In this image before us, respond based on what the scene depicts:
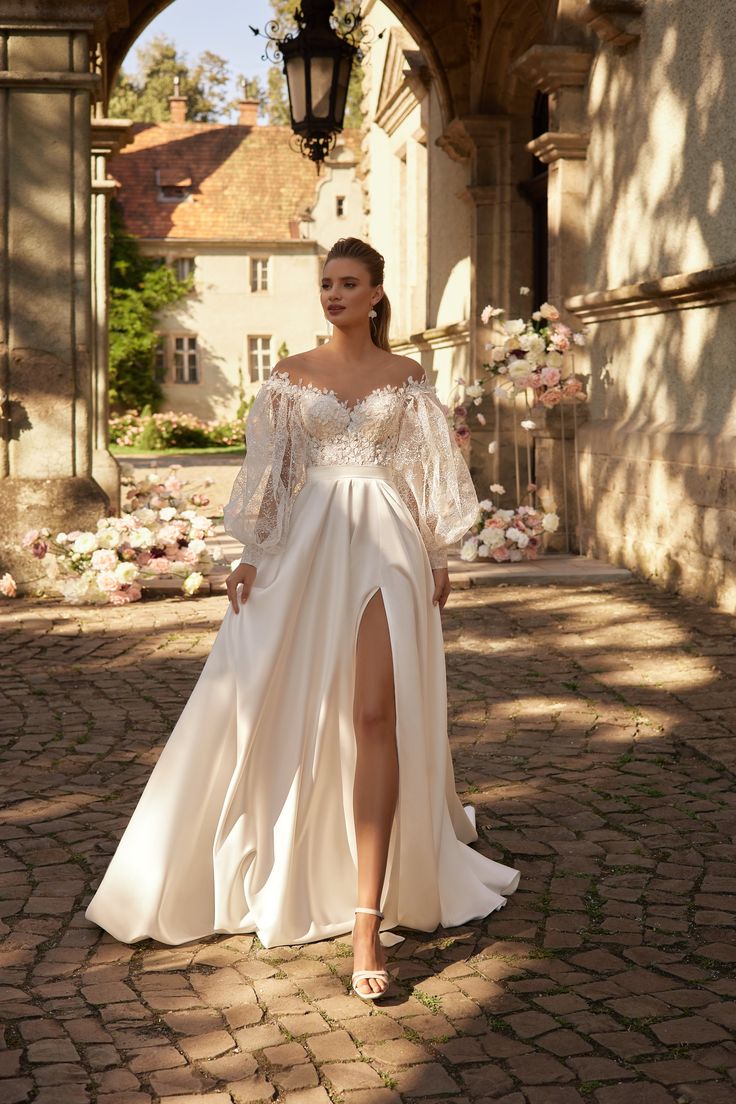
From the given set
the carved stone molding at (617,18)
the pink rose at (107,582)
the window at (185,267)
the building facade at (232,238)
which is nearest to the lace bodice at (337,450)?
the pink rose at (107,582)

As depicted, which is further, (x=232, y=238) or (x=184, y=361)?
(x=232, y=238)

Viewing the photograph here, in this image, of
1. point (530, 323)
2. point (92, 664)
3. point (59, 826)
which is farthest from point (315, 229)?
point (59, 826)

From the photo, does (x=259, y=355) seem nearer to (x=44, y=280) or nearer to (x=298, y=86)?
(x=298, y=86)

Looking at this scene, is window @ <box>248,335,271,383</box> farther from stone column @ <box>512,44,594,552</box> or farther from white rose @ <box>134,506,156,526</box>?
white rose @ <box>134,506,156,526</box>

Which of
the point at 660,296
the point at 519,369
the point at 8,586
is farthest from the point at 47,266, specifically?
the point at 660,296

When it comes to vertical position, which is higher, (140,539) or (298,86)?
(298,86)

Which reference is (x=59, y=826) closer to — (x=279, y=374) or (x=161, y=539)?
(x=279, y=374)

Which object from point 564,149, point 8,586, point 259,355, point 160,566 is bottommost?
point 8,586

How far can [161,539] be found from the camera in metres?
8.94

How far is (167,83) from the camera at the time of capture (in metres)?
51.2

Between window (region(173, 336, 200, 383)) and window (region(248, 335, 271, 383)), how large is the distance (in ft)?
5.80

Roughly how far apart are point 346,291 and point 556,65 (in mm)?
7538

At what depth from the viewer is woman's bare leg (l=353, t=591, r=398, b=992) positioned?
133 inches

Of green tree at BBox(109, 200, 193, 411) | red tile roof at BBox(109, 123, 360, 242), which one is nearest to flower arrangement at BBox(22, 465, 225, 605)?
green tree at BBox(109, 200, 193, 411)
